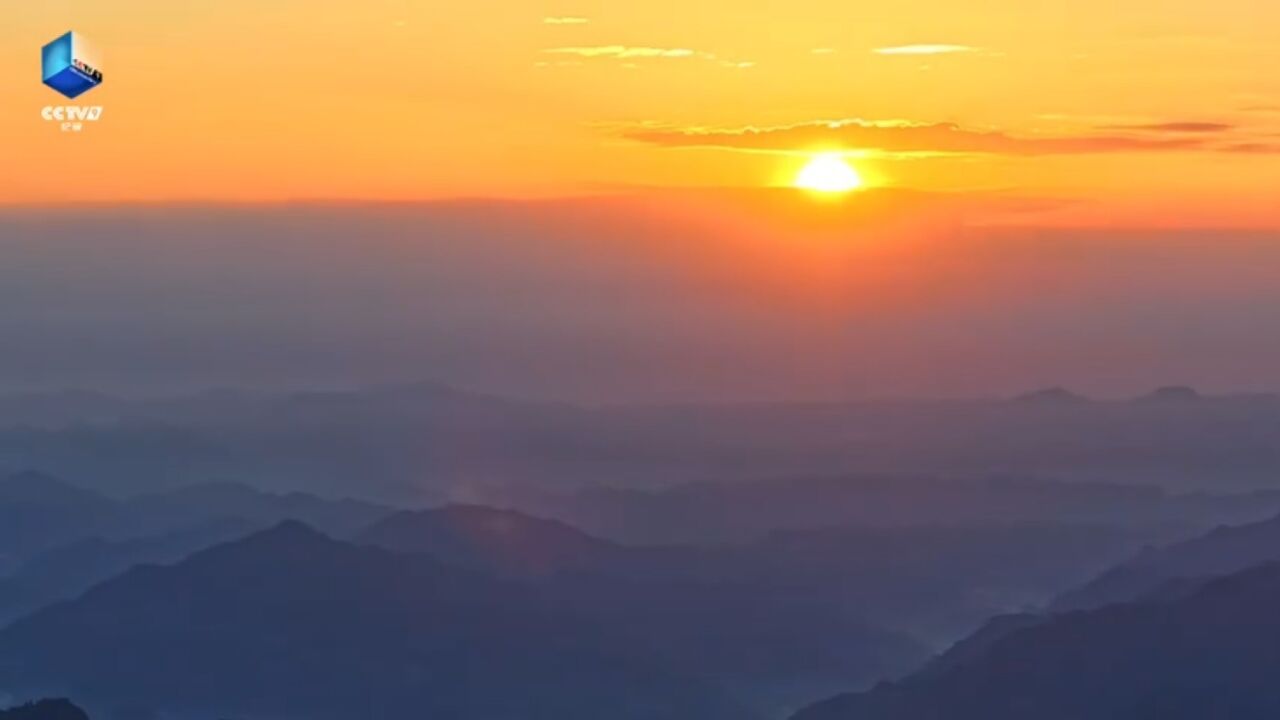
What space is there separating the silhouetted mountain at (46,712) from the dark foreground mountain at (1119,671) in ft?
246

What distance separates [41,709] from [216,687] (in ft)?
150

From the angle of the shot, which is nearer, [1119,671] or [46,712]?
[46,712]

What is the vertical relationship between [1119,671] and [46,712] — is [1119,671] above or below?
below

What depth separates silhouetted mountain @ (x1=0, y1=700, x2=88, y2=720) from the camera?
471 ft

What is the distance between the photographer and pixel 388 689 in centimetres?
19225

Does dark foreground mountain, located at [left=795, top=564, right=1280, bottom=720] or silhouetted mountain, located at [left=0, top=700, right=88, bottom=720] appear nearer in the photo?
silhouetted mountain, located at [left=0, top=700, right=88, bottom=720]

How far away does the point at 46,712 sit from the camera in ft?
479

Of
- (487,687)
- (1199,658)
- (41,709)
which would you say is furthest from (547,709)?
(1199,658)

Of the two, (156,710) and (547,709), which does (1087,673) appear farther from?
(156,710)

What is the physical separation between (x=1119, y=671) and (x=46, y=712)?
106197 mm

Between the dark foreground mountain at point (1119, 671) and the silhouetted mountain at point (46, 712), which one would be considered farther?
the dark foreground mountain at point (1119, 671)

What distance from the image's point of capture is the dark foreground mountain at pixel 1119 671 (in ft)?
536

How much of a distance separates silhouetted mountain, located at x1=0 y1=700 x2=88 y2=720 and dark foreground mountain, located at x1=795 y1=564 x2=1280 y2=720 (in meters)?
75.0

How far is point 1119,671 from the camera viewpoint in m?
171
